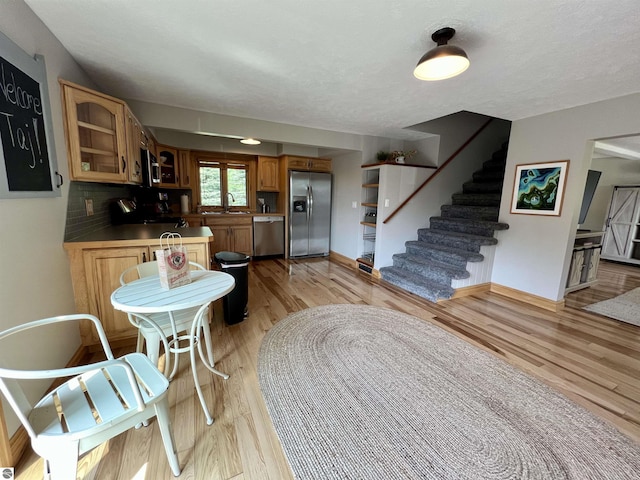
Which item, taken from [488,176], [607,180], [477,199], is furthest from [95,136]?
[607,180]

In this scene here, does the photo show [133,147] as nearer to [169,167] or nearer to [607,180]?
[169,167]

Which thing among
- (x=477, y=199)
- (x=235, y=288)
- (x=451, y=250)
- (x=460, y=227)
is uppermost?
(x=477, y=199)

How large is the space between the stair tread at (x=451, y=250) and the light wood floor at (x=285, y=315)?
21.7 inches

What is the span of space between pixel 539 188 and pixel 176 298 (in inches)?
163

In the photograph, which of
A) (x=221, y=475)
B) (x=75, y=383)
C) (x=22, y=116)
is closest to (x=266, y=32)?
(x=22, y=116)

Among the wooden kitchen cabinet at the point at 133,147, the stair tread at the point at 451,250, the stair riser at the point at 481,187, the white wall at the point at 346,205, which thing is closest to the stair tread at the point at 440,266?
the stair tread at the point at 451,250

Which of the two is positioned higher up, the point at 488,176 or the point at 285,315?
the point at 488,176

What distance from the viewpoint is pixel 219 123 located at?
331 centimetres

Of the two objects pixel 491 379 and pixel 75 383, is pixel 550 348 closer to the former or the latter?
pixel 491 379

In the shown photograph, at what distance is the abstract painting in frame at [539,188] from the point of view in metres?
3.08

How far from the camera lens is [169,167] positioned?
4723mm

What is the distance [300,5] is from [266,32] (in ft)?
1.16

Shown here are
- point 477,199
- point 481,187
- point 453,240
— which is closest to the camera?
point 453,240

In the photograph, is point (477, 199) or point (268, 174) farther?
point (268, 174)
